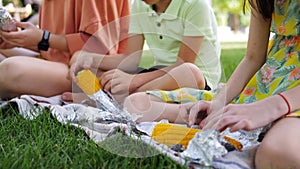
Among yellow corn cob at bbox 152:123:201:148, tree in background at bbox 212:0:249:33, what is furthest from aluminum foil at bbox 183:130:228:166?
tree in background at bbox 212:0:249:33

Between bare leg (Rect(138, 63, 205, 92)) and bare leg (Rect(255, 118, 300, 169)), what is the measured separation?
50 cm

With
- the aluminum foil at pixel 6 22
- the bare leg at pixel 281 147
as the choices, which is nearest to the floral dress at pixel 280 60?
the bare leg at pixel 281 147

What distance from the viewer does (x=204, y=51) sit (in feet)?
5.12

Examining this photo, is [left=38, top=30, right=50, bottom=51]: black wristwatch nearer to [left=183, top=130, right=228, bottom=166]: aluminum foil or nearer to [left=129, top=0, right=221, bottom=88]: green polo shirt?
[left=129, top=0, right=221, bottom=88]: green polo shirt

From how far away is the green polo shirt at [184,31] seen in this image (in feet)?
5.09

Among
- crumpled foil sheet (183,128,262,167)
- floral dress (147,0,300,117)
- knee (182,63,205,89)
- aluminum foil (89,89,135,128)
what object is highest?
floral dress (147,0,300,117)

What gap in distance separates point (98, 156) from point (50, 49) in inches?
37.9

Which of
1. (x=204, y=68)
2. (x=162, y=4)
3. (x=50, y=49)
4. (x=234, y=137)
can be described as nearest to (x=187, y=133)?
(x=234, y=137)

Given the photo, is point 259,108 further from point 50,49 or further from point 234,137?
point 50,49

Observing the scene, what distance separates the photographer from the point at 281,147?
91cm

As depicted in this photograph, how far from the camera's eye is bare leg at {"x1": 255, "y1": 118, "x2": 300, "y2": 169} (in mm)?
899

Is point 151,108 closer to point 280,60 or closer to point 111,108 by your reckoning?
point 111,108

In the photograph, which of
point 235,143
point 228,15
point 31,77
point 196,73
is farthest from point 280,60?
point 228,15

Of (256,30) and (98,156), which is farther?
(256,30)
